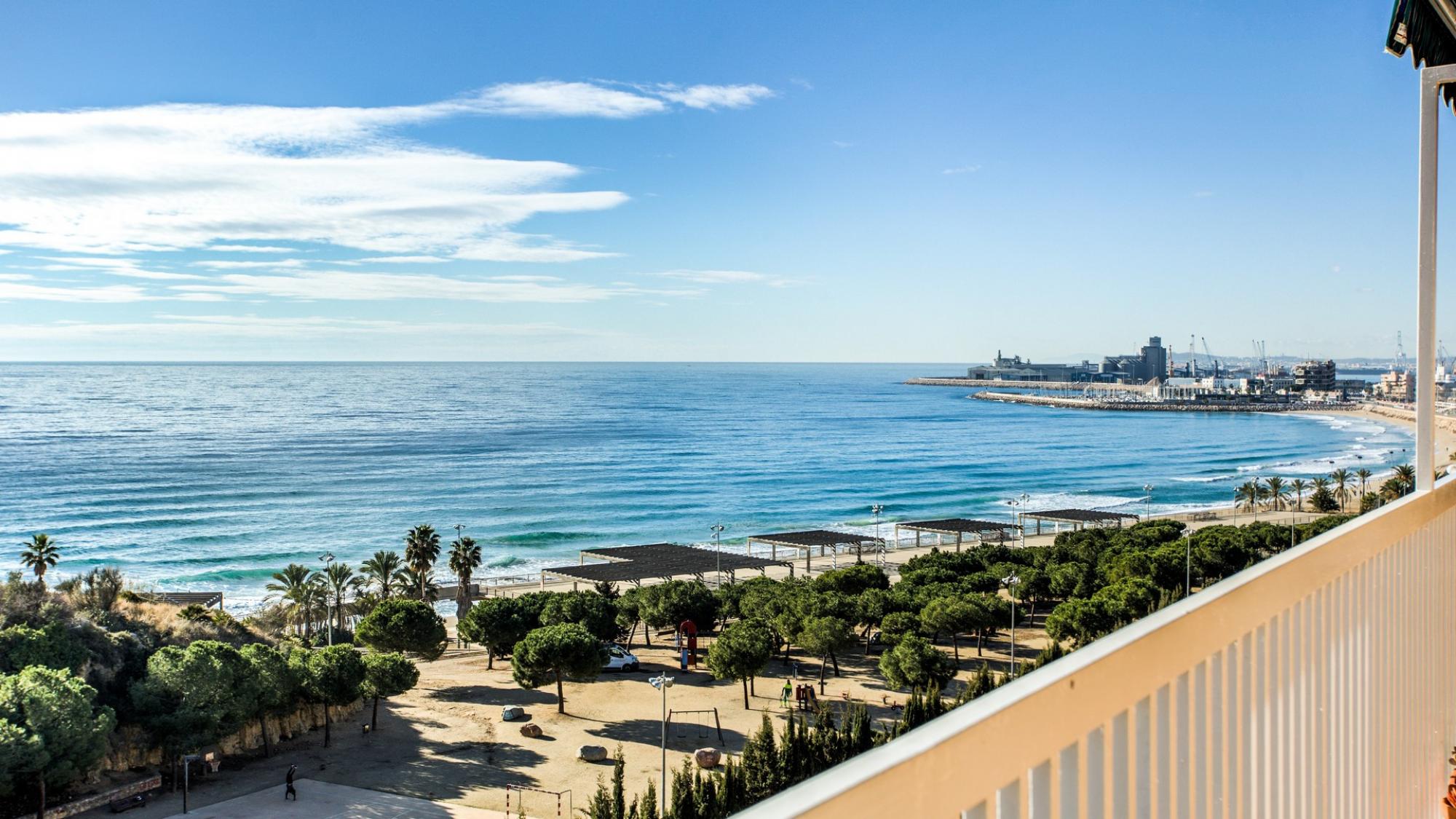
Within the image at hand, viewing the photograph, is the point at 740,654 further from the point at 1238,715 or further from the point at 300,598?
the point at 1238,715

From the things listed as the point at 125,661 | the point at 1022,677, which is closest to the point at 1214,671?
the point at 1022,677

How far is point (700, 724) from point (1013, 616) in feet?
24.1

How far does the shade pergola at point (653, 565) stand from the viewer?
31.4 meters

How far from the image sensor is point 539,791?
16.6 meters

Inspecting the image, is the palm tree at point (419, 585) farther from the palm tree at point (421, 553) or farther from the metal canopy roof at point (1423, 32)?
the metal canopy roof at point (1423, 32)

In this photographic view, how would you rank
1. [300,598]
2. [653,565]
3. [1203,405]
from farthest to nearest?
[1203,405] < [653,565] < [300,598]

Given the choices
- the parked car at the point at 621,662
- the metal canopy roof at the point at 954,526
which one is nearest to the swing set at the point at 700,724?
A: the parked car at the point at 621,662

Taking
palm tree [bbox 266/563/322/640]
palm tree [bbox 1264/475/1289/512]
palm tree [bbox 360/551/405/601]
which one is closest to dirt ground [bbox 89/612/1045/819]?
palm tree [bbox 266/563/322/640]

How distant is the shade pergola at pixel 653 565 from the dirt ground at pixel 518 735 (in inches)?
247

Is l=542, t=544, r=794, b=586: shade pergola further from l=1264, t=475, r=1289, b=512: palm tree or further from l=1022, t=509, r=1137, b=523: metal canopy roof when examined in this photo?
l=1264, t=475, r=1289, b=512: palm tree

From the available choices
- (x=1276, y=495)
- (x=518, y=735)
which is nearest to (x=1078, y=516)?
(x=1276, y=495)

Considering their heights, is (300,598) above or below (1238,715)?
below

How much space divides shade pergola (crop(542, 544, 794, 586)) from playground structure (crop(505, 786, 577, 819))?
1397 cm

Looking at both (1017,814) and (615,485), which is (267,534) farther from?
(1017,814)
